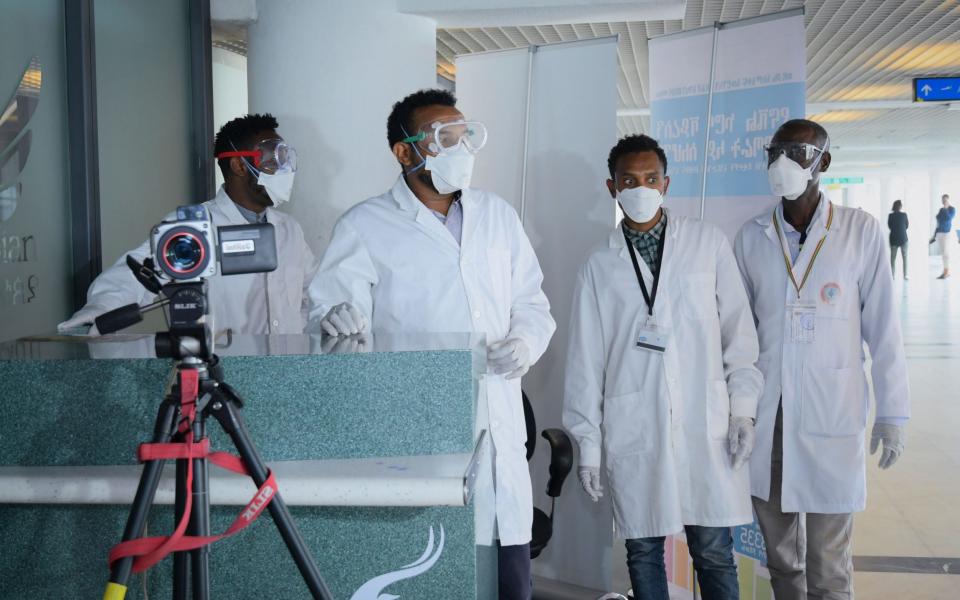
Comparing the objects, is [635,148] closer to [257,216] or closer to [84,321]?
[257,216]

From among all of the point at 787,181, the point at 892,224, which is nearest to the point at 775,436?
the point at 787,181

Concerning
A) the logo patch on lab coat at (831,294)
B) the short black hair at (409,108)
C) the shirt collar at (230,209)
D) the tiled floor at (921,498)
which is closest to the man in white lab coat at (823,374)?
the logo patch on lab coat at (831,294)

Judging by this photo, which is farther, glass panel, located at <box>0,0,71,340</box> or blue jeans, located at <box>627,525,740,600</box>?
glass panel, located at <box>0,0,71,340</box>

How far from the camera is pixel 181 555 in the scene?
54.7 inches

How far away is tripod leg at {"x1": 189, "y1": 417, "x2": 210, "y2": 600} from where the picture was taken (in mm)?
1375

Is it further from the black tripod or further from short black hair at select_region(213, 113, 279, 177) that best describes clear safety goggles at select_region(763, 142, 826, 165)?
the black tripod

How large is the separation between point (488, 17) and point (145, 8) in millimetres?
1598

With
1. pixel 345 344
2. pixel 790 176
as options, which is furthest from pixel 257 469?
pixel 790 176

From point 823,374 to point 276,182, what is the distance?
6.47ft

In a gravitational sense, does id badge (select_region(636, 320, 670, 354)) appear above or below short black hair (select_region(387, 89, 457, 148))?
below

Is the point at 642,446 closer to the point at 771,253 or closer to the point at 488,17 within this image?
the point at 771,253

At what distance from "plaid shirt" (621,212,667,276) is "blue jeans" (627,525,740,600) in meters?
0.86

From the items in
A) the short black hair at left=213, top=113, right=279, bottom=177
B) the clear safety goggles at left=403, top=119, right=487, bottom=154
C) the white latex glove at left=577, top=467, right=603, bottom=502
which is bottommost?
the white latex glove at left=577, top=467, right=603, bottom=502

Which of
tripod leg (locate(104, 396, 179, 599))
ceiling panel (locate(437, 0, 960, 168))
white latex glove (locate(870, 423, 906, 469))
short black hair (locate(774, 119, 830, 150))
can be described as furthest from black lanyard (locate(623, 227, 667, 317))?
ceiling panel (locate(437, 0, 960, 168))
